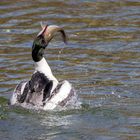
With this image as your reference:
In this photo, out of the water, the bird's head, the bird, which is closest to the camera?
the water

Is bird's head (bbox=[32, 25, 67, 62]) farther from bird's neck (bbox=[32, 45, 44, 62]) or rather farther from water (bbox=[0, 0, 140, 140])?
water (bbox=[0, 0, 140, 140])

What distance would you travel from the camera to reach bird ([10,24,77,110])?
39.3 ft

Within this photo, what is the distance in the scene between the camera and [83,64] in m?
15.4

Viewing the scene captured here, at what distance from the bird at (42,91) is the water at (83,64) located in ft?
0.52

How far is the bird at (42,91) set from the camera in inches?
472

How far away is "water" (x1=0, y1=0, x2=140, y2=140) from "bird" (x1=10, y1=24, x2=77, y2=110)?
0.16 m

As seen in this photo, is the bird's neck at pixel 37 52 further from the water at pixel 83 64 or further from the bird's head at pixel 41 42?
the water at pixel 83 64

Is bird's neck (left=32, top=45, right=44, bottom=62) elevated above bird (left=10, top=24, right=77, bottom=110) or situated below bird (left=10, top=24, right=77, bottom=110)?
above

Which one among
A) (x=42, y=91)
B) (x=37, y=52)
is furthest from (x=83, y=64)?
(x=42, y=91)

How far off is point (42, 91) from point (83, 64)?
332 cm

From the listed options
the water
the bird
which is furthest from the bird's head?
the water

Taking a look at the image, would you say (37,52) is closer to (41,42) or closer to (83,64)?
(41,42)

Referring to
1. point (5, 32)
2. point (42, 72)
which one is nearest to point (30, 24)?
point (5, 32)

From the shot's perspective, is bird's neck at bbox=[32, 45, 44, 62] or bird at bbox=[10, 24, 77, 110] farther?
bird's neck at bbox=[32, 45, 44, 62]
